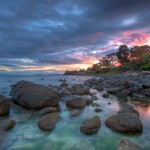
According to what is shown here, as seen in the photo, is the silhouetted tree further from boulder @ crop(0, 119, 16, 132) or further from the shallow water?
boulder @ crop(0, 119, 16, 132)

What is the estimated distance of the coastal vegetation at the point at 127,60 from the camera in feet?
199

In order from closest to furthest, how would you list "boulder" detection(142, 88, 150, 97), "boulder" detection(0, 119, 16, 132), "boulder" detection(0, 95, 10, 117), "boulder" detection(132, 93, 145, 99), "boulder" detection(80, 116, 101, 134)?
"boulder" detection(80, 116, 101, 134), "boulder" detection(0, 119, 16, 132), "boulder" detection(0, 95, 10, 117), "boulder" detection(132, 93, 145, 99), "boulder" detection(142, 88, 150, 97)

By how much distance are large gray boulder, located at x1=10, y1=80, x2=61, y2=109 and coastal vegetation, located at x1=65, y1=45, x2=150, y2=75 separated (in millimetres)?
48332

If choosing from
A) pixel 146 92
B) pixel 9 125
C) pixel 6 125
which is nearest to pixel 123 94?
pixel 146 92

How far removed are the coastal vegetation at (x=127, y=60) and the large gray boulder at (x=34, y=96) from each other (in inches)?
1903

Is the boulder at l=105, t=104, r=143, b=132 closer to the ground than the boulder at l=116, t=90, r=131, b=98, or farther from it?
farther from it

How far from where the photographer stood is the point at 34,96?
38.8ft

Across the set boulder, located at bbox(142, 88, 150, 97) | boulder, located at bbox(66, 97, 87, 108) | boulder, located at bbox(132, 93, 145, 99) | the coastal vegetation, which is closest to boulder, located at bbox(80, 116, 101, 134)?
boulder, located at bbox(66, 97, 87, 108)

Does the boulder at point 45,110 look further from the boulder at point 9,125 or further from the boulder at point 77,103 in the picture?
the boulder at point 9,125

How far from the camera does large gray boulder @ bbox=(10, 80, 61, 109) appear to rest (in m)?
11.6

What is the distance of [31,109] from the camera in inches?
463

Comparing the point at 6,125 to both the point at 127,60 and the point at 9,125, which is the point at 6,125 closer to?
the point at 9,125

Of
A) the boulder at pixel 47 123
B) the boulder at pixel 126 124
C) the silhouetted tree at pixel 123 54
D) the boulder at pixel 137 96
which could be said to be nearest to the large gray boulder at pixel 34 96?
the boulder at pixel 47 123

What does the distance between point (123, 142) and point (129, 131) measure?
8.19ft
